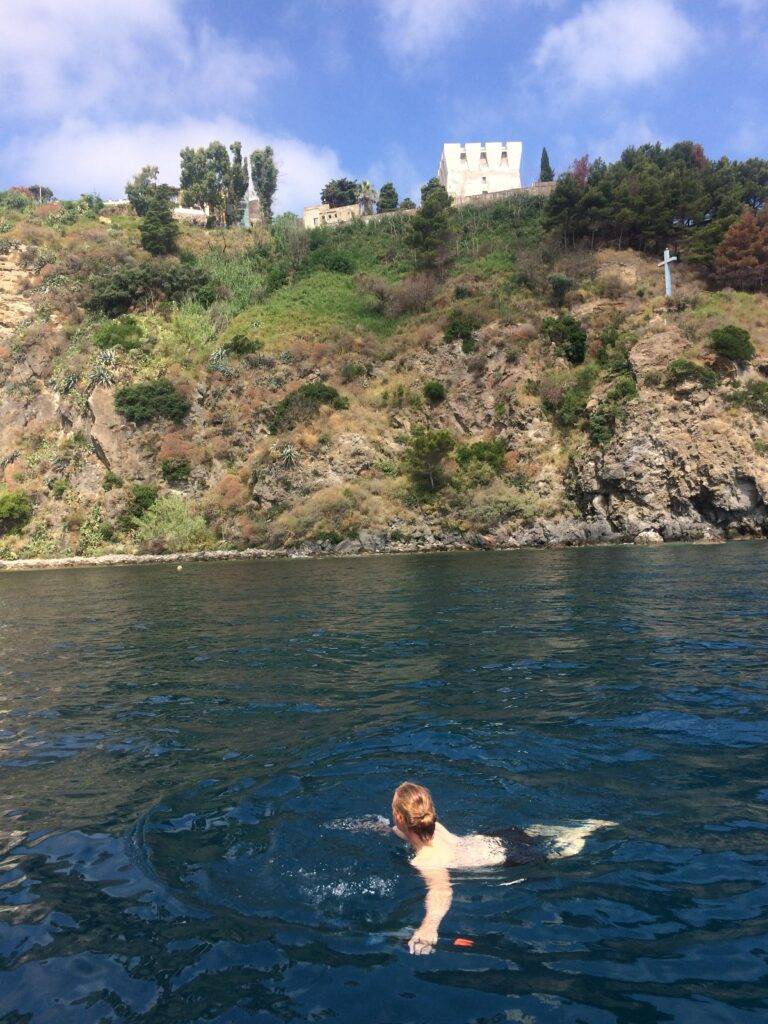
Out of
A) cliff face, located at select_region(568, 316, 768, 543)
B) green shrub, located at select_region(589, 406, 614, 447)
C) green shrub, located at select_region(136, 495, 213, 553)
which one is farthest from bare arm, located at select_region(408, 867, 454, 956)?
green shrub, located at select_region(136, 495, 213, 553)

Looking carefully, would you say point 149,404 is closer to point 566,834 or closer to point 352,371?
point 352,371

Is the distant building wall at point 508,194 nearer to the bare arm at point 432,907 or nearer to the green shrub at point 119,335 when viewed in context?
the green shrub at point 119,335

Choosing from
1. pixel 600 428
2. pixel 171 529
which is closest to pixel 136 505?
pixel 171 529

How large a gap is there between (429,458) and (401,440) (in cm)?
548

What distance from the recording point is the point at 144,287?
60.9 m

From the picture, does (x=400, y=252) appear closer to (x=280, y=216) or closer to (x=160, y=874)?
(x=280, y=216)

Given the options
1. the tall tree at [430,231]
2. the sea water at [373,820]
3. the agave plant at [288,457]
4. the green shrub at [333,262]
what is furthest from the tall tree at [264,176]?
the sea water at [373,820]

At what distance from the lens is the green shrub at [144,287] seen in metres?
59.9

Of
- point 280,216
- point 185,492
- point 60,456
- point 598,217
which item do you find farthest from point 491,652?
point 280,216

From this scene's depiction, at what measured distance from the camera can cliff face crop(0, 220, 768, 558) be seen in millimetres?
38062

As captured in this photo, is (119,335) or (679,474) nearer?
(679,474)

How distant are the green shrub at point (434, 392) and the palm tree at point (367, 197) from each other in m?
48.4

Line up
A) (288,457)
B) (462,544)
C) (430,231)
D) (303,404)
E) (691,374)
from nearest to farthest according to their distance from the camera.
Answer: (691,374) → (462,544) → (288,457) → (303,404) → (430,231)

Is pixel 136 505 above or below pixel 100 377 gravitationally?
below
